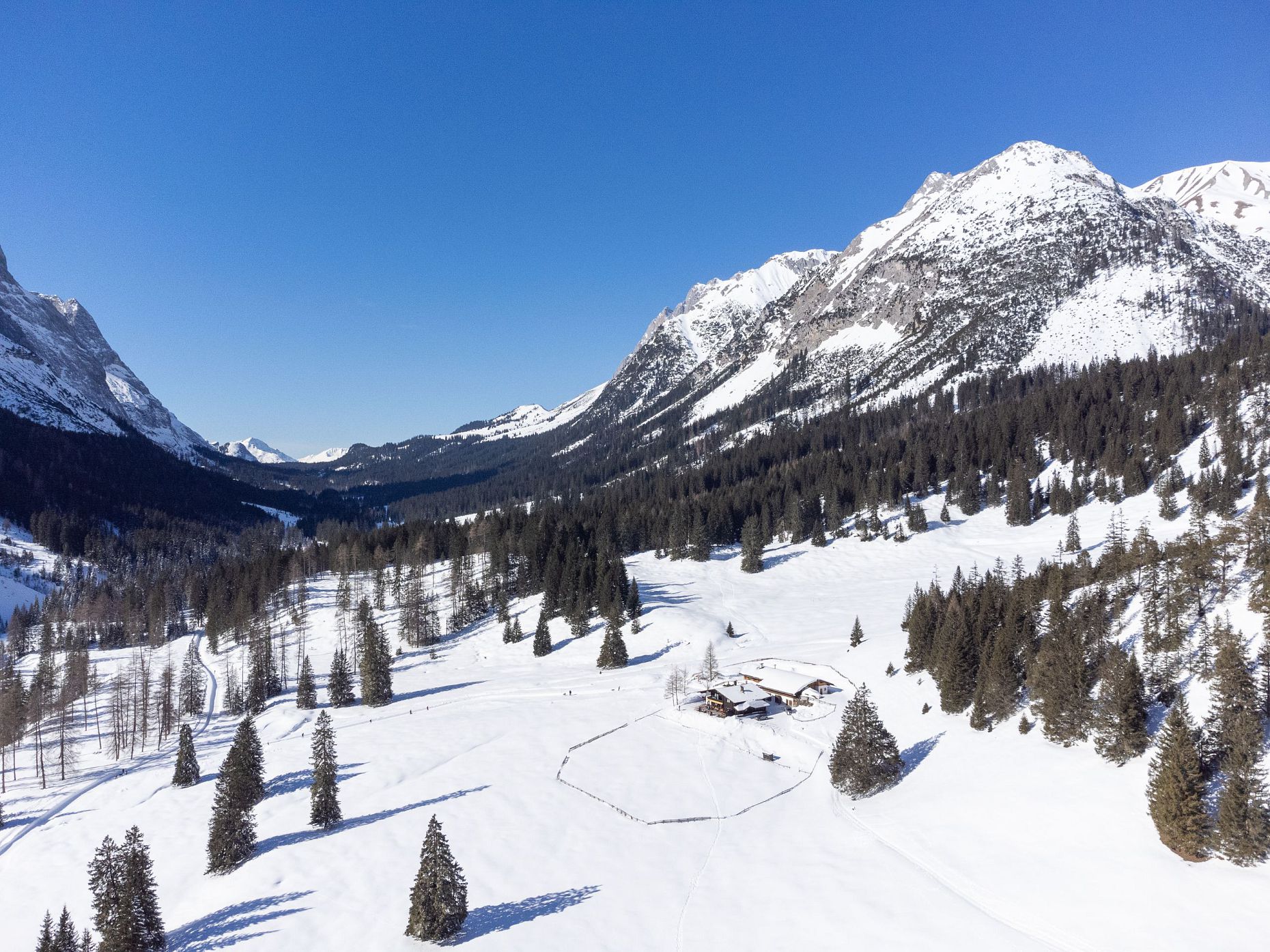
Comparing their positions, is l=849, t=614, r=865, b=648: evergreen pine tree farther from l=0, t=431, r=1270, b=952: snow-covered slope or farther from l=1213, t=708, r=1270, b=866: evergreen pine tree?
l=1213, t=708, r=1270, b=866: evergreen pine tree

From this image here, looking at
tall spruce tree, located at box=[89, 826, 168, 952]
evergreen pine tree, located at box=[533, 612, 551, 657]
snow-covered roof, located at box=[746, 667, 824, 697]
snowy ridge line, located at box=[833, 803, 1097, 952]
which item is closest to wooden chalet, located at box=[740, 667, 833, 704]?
snow-covered roof, located at box=[746, 667, 824, 697]

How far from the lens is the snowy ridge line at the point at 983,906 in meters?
27.0

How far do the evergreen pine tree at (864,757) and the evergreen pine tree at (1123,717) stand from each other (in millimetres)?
13693

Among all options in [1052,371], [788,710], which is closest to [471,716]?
[788,710]

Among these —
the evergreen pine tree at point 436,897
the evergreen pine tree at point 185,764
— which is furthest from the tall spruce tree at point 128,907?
the evergreen pine tree at point 185,764

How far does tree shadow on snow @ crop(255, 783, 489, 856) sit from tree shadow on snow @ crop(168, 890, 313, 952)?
6961 mm

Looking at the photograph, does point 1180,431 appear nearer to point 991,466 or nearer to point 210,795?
point 991,466

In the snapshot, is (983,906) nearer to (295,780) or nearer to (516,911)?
(516,911)

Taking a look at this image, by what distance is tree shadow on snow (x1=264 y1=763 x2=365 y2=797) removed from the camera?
2175 inches

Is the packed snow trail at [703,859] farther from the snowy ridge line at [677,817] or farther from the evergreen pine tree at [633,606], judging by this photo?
the evergreen pine tree at [633,606]

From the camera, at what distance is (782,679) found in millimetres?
72375

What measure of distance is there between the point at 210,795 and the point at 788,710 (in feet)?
185

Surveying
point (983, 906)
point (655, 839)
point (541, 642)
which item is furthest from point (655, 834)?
point (541, 642)

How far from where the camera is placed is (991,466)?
140250mm
